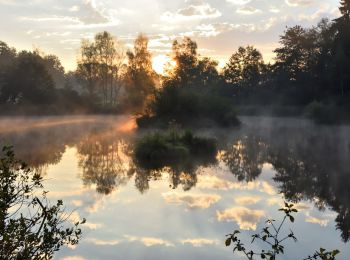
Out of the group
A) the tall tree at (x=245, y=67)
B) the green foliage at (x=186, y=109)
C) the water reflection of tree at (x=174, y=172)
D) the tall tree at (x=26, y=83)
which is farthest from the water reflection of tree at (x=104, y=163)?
the tall tree at (x=245, y=67)

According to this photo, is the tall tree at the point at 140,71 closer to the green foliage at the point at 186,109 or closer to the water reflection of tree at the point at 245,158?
the green foliage at the point at 186,109

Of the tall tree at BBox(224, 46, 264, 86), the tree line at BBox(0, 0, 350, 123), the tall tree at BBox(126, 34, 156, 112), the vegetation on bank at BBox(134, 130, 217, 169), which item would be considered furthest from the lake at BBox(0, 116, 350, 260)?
the tall tree at BBox(224, 46, 264, 86)

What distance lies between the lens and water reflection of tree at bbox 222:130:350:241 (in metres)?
15.0

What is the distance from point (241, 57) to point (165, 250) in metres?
85.7

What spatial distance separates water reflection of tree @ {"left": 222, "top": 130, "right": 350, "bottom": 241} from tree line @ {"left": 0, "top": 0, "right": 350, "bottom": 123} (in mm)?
15524

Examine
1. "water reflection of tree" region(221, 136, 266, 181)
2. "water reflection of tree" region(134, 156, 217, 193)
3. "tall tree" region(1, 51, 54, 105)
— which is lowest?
"water reflection of tree" region(221, 136, 266, 181)

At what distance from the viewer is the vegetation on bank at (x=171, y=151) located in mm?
22156

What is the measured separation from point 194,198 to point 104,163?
362 inches

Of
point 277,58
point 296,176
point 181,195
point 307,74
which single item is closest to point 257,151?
point 296,176

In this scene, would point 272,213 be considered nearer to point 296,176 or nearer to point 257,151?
point 296,176

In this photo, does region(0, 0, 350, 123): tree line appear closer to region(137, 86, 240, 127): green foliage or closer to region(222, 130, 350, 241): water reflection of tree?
region(137, 86, 240, 127): green foliage

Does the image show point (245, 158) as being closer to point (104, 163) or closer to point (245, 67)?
point (104, 163)

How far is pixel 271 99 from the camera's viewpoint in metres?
76.8

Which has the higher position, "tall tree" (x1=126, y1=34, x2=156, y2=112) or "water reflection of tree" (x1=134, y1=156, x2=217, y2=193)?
"tall tree" (x1=126, y1=34, x2=156, y2=112)
